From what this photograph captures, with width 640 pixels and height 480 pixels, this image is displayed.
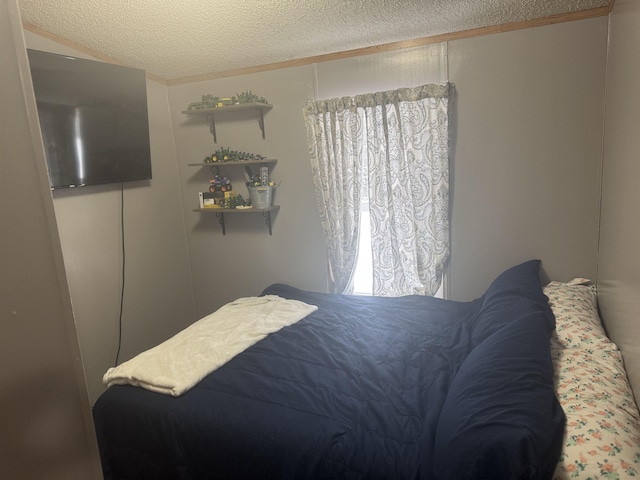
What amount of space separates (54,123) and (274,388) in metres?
1.85

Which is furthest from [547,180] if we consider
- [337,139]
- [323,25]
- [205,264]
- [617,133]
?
[205,264]

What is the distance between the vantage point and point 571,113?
2420mm

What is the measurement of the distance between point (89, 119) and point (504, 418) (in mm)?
2564

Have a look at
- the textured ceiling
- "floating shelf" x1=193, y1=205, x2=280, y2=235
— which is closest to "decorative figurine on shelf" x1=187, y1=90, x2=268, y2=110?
the textured ceiling

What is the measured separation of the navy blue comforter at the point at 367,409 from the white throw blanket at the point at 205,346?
0.06m

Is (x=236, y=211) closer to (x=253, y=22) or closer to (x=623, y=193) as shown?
(x=253, y=22)

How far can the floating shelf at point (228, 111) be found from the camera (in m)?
3.00

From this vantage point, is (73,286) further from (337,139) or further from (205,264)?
(337,139)

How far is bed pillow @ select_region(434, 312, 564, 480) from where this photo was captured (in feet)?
3.54

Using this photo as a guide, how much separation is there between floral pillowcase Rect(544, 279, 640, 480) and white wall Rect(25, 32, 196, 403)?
2.57m

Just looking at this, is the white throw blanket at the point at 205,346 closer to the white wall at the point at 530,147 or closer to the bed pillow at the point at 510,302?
the bed pillow at the point at 510,302

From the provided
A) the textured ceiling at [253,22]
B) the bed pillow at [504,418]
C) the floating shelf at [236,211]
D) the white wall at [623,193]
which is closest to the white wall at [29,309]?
the bed pillow at [504,418]

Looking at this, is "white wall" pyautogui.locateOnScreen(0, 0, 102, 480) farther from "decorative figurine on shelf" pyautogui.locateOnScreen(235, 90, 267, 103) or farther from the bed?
"decorative figurine on shelf" pyautogui.locateOnScreen(235, 90, 267, 103)

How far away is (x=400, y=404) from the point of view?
65.7 inches
